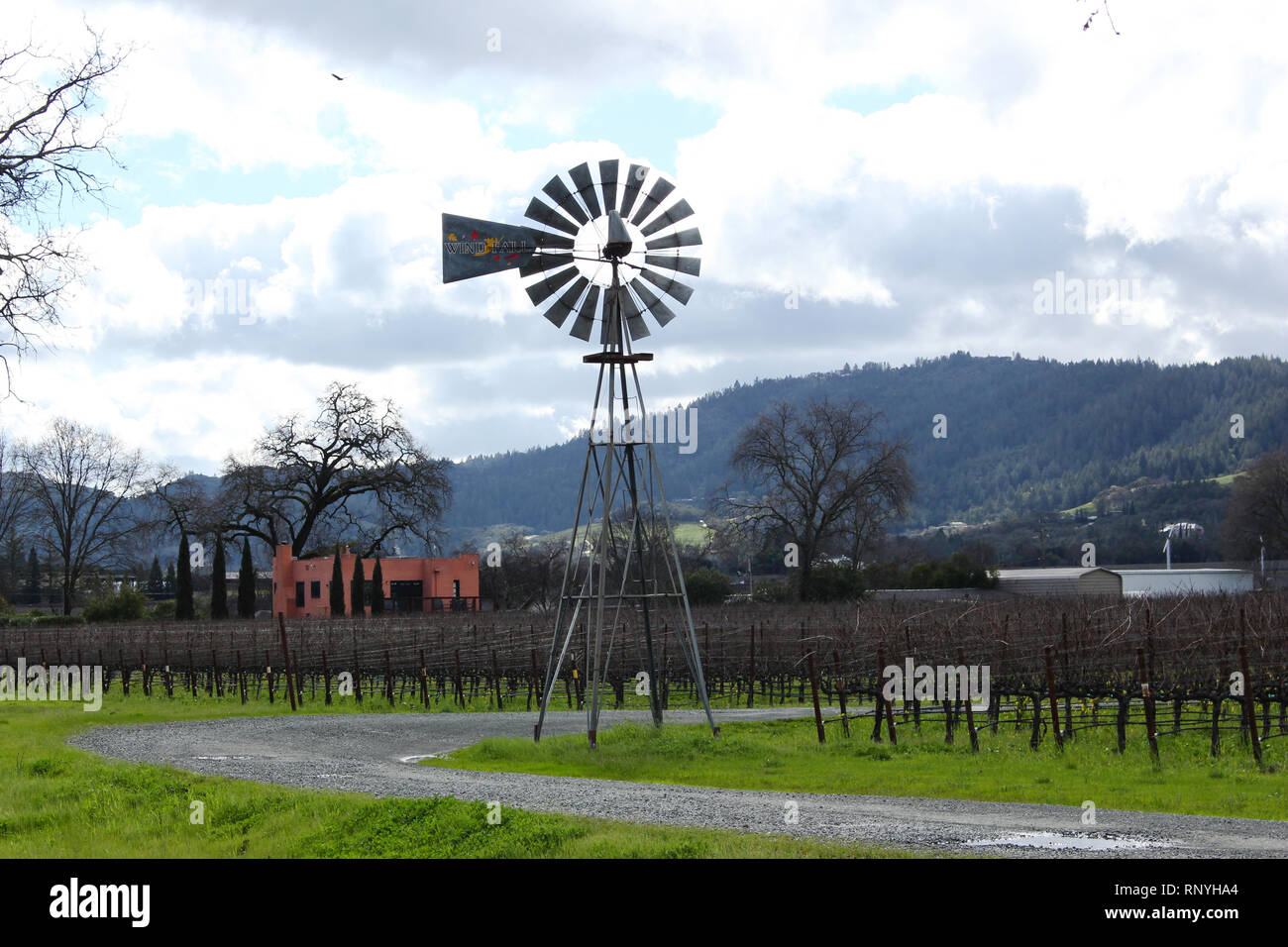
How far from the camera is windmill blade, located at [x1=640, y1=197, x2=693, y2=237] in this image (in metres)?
20.7

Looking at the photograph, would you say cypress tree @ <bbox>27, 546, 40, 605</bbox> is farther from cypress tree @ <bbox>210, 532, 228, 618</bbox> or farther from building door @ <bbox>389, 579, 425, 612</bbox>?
building door @ <bbox>389, 579, 425, 612</bbox>

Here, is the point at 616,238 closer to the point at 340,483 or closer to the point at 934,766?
the point at 934,766

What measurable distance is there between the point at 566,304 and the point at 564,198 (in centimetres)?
178

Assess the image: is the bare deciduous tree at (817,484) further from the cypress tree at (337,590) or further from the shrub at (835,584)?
the cypress tree at (337,590)

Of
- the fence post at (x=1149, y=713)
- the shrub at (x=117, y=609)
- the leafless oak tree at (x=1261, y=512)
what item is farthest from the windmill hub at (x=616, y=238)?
the leafless oak tree at (x=1261, y=512)

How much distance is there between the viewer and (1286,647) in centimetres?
2119

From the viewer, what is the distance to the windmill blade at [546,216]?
20250mm

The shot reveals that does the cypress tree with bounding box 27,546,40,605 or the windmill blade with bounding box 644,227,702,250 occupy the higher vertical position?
the windmill blade with bounding box 644,227,702,250

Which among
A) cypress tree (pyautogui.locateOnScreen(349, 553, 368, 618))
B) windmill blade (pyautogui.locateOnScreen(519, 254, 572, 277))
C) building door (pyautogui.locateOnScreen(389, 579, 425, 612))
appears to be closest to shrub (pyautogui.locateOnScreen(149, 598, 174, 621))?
cypress tree (pyautogui.locateOnScreen(349, 553, 368, 618))

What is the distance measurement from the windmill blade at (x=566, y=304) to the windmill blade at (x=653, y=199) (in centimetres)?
138

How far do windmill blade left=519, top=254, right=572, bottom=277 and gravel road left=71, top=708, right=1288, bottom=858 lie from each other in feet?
26.9

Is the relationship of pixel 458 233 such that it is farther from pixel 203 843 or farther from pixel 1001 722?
pixel 1001 722
